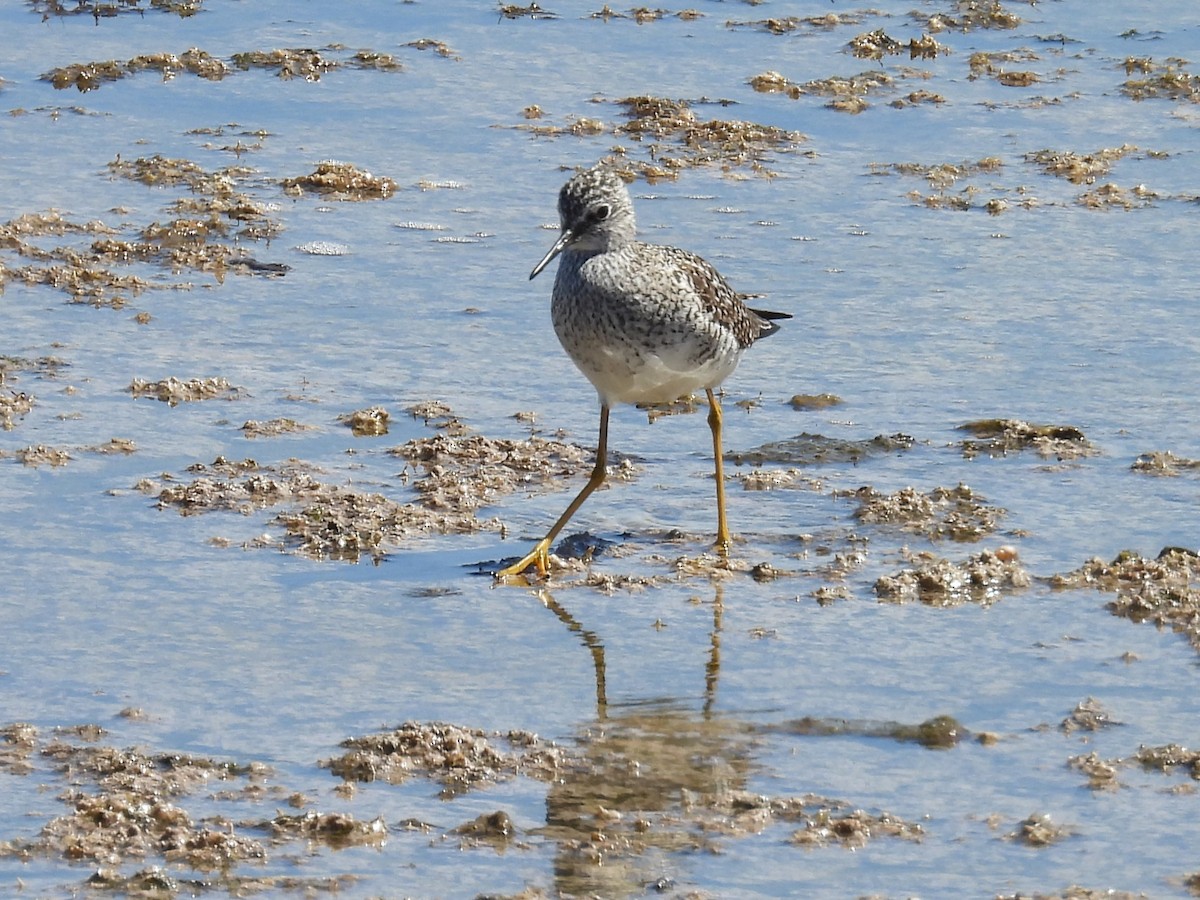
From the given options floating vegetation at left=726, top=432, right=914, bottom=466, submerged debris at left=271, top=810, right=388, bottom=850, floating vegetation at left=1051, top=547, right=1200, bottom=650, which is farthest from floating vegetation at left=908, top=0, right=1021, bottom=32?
submerged debris at left=271, top=810, right=388, bottom=850

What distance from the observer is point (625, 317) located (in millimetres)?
A: 6969

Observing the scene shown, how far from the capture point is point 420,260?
9.72m

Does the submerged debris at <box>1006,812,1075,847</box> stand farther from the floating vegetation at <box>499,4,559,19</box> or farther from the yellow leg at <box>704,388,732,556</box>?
the floating vegetation at <box>499,4,559,19</box>

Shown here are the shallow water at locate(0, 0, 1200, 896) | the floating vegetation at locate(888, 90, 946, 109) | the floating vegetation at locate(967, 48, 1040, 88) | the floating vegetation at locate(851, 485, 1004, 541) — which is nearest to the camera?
the shallow water at locate(0, 0, 1200, 896)

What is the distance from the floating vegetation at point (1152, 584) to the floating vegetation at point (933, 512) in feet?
1.64

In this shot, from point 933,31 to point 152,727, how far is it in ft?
30.8

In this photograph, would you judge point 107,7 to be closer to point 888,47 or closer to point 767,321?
point 888,47

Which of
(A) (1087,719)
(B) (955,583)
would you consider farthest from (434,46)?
(A) (1087,719)

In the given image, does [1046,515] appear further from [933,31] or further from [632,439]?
[933,31]

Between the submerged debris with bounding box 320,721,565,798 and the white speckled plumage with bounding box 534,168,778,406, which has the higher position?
the white speckled plumage with bounding box 534,168,778,406

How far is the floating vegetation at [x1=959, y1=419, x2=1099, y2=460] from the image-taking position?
25.5ft

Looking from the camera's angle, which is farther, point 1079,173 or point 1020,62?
point 1020,62

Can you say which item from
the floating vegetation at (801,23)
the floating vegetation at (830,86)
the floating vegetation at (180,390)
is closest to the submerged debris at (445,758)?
the floating vegetation at (180,390)

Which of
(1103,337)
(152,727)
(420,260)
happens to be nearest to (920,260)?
(1103,337)
